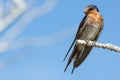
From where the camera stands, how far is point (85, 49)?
5723mm

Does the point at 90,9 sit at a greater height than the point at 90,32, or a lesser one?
greater

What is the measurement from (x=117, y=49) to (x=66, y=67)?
1.00 m

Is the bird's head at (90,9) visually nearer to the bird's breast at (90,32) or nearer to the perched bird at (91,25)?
the perched bird at (91,25)

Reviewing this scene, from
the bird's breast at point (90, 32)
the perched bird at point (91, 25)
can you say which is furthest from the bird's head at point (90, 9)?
the bird's breast at point (90, 32)

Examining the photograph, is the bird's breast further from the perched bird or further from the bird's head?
the bird's head

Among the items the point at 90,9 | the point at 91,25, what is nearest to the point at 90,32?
the point at 91,25

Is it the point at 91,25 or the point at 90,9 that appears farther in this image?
the point at 91,25

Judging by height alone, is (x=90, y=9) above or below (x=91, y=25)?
above

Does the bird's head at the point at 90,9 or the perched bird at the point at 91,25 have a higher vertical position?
the bird's head at the point at 90,9

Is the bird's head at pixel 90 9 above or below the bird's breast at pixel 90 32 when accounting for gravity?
above

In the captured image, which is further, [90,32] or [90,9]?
[90,32]

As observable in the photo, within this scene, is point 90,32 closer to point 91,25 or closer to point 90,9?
Answer: point 91,25

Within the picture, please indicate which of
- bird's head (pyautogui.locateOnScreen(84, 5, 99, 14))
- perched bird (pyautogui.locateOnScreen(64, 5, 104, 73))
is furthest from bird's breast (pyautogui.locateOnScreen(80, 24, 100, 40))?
bird's head (pyautogui.locateOnScreen(84, 5, 99, 14))

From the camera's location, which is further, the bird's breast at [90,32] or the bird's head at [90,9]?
the bird's breast at [90,32]
